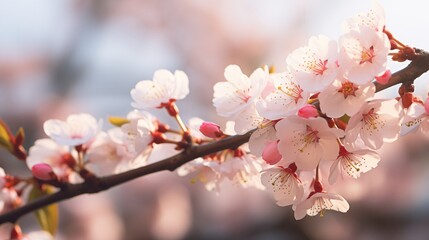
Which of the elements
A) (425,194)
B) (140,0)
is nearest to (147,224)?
(425,194)

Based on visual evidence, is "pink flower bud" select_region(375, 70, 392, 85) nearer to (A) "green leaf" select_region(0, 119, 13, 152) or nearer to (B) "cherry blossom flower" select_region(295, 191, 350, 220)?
(B) "cherry blossom flower" select_region(295, 191, 350, 220)

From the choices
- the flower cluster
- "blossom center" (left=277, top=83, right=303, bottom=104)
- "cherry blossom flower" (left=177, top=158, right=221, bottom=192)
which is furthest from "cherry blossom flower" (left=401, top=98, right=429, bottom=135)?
"cherry blossom flower" (left=177, top=158, right=221, bottom=192)

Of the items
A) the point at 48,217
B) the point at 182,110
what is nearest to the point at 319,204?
the point at 48,217

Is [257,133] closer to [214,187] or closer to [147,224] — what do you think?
[214,187]

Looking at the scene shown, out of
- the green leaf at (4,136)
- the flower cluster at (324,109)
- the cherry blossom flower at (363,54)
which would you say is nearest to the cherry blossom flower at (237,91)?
the flower cluster at (324,109)

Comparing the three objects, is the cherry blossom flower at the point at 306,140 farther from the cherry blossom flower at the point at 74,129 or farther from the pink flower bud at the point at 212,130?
the cherry blossom flower at the point at 74,129
